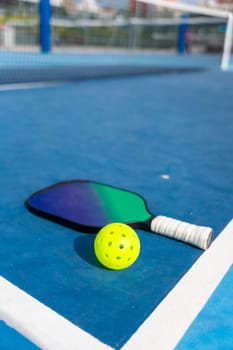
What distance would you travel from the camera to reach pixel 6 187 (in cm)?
239

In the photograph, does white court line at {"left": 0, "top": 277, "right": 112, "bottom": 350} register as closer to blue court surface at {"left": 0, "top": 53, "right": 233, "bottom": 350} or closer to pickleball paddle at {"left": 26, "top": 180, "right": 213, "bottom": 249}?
blue court surface at {"left": 0, "top": 53, "right": 233, "bottom": 350}

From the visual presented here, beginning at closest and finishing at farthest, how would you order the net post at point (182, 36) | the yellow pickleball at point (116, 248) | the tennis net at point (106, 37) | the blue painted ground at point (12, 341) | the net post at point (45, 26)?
the blue painted ground at point (12, 341) < the yellow pickleball at point (116, 248) < the net post at point (45, 26) < the tennis net at point (106, 37) < the net post at point (182, 36)

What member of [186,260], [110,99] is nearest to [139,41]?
[110,99]

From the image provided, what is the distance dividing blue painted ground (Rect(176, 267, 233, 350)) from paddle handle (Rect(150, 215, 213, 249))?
11.6 inches

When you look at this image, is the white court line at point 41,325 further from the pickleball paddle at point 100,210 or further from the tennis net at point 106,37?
the tennis net at point 106,37

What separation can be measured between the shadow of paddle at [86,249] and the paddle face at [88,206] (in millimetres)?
54

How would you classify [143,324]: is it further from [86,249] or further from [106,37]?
[106,37]

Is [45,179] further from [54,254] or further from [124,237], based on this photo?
[124,237]

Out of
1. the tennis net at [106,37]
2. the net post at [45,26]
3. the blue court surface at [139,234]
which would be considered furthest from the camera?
the tennis net at [106,37]

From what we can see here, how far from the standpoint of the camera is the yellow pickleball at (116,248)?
1.52 m

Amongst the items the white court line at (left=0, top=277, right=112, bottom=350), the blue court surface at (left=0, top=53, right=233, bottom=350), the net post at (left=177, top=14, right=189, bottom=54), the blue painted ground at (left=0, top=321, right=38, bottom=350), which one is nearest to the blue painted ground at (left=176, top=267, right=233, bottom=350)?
the blue court surface at (left=0, top=53, right=233, bottom=350)

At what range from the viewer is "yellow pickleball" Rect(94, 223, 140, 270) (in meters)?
1.52

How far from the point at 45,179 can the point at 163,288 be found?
1325 millimetres

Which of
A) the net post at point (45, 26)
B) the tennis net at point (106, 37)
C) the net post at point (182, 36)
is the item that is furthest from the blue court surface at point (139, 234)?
the net post at point (182, 36)
